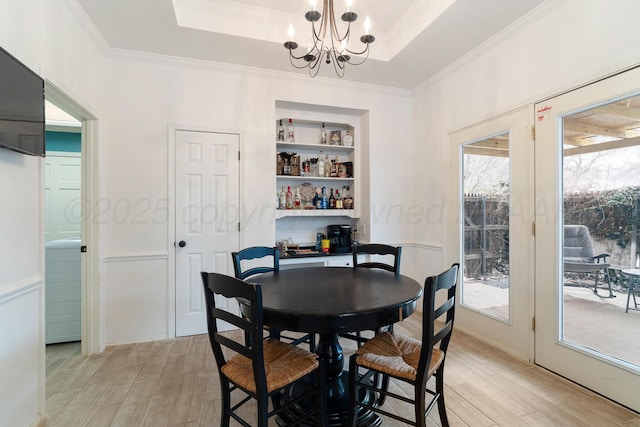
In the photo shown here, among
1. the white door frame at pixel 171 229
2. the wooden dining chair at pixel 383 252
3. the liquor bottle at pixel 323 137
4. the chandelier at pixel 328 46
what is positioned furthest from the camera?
the liquor bottle at pixel 323 137

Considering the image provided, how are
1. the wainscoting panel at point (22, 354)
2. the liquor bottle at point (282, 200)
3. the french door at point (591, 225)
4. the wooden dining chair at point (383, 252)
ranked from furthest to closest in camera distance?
the liquor bottle at point (282, 200) → the wooden dining chair at point (383, 252) → the french door at point (591, 225) → the wainscoting panel at point (22, 354)

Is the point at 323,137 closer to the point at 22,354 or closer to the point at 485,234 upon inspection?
the point at 485,234

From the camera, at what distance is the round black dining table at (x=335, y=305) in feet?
4.56

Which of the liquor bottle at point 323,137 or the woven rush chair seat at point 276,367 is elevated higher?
the liquor bottle at point 323,137

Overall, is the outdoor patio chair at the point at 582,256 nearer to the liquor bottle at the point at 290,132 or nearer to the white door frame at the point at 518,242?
the white door frame at the point at 518,242

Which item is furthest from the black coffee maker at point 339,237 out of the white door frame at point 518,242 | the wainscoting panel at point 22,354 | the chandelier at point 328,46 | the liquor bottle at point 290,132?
the wainscoting panel at point 22,354

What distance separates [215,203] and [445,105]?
274 cm

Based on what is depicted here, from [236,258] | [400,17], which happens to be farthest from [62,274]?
[400,17]

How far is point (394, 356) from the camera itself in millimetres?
1647

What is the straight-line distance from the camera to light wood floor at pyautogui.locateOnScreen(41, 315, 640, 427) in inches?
71.8

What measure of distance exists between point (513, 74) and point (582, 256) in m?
1.58

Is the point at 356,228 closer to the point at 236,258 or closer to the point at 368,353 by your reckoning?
the point at 236,258

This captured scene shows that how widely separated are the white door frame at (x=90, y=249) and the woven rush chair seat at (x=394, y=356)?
2453mm

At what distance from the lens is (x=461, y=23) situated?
256 cm
